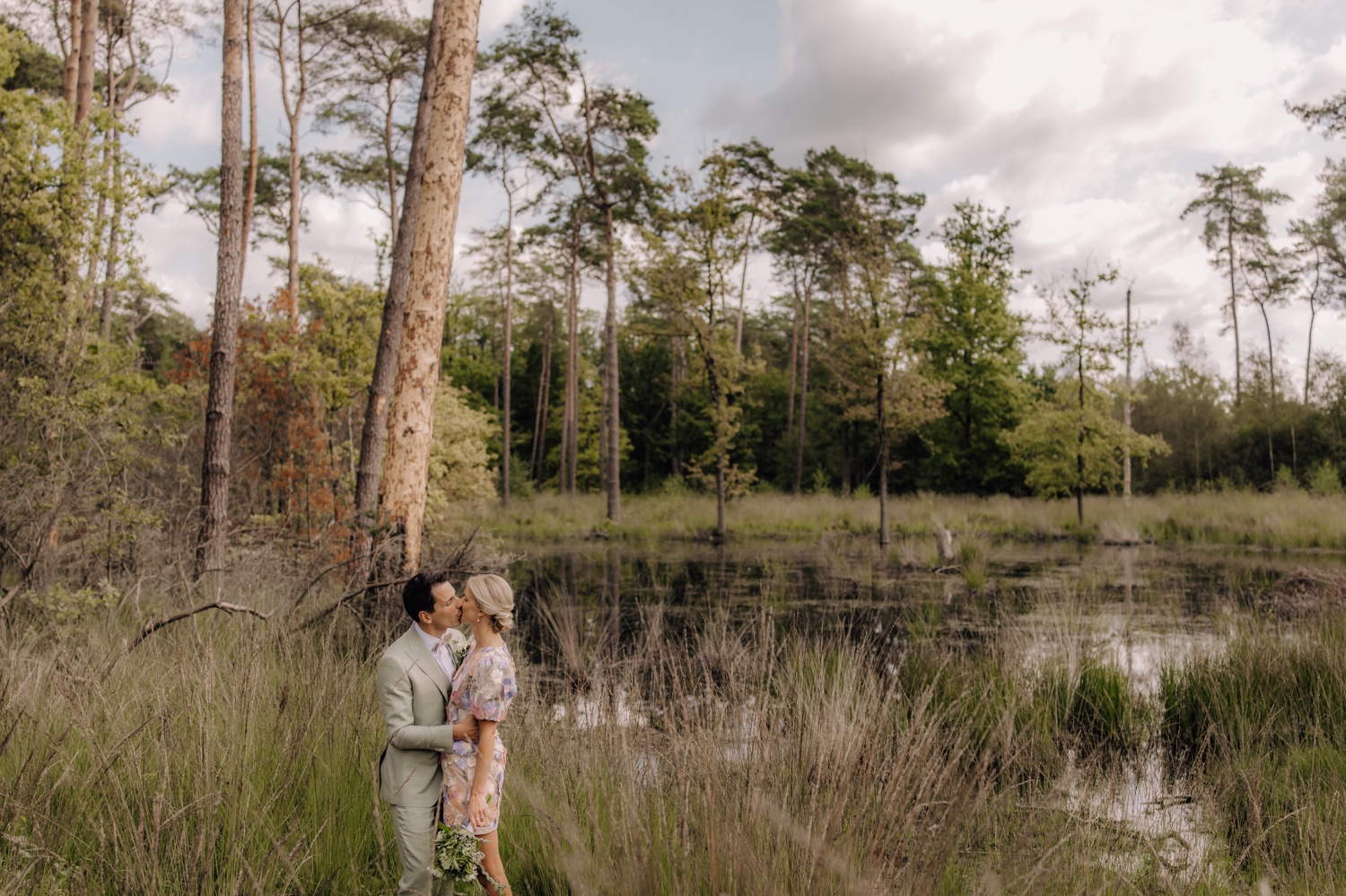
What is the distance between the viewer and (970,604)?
9820 mm

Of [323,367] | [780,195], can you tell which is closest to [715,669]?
[323,367]

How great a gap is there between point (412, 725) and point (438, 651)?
245 millimetres

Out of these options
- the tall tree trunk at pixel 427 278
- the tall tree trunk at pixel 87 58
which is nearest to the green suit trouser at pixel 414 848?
the tall tree trunk at pixel 427 278

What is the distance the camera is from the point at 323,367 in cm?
1077

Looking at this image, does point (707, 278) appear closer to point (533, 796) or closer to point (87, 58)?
point (87, 58)

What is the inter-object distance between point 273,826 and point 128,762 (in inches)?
20.8

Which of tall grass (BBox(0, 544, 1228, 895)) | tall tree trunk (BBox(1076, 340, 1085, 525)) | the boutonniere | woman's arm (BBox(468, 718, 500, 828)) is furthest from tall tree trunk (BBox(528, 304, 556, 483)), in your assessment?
woman's arm (BBox(468, 718, 500, 828))

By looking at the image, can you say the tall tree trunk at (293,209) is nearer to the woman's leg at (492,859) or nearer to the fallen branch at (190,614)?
the fallen branch at (190,614)

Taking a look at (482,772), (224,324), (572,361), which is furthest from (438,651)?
(572,361)

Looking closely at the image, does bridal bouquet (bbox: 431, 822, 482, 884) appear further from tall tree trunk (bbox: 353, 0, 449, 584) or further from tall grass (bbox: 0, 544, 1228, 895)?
tall tree trunk (bbox: 353, 0, 449, 584)

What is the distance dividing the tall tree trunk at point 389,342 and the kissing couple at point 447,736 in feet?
13.0

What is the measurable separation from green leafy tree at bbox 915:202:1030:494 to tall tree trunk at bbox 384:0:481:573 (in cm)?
2368

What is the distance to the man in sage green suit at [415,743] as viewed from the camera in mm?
2404

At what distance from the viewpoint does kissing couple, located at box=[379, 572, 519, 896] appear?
239 centimetres
